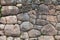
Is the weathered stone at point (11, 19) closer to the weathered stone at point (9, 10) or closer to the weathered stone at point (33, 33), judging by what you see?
the weathered stone at point (9, 10)

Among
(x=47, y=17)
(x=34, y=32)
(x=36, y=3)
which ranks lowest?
(x=34, y=32)

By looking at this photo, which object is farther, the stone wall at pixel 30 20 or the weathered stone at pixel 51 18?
the weathered stone at pixel 51 18

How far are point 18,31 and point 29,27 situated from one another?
0.20 m

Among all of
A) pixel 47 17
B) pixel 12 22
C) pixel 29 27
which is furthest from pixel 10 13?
pixel 47 17

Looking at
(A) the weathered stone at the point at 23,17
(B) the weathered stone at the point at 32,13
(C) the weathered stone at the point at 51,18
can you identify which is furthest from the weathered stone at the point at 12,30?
(C) the weathered stone at the point at 51,18

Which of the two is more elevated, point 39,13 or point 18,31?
point 39,13

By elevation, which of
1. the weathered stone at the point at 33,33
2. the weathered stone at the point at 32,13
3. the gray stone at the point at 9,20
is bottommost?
the weathered stone at the point at 33,33

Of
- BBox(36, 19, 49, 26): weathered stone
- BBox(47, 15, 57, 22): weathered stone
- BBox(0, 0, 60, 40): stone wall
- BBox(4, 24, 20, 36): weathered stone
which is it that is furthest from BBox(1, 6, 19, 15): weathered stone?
BBox(47, 15, 57, 22): weathered stone

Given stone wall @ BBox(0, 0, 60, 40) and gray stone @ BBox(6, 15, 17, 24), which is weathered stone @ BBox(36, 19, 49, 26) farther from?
gray stone @ BBox(6, 15, 17, 24)

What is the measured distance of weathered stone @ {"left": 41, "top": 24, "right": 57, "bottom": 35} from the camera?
323 cm

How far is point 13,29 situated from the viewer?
3.18 metres

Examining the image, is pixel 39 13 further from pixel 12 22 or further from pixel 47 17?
pixel 12 22

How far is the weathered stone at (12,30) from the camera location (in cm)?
316

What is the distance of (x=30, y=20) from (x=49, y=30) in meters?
0.36
